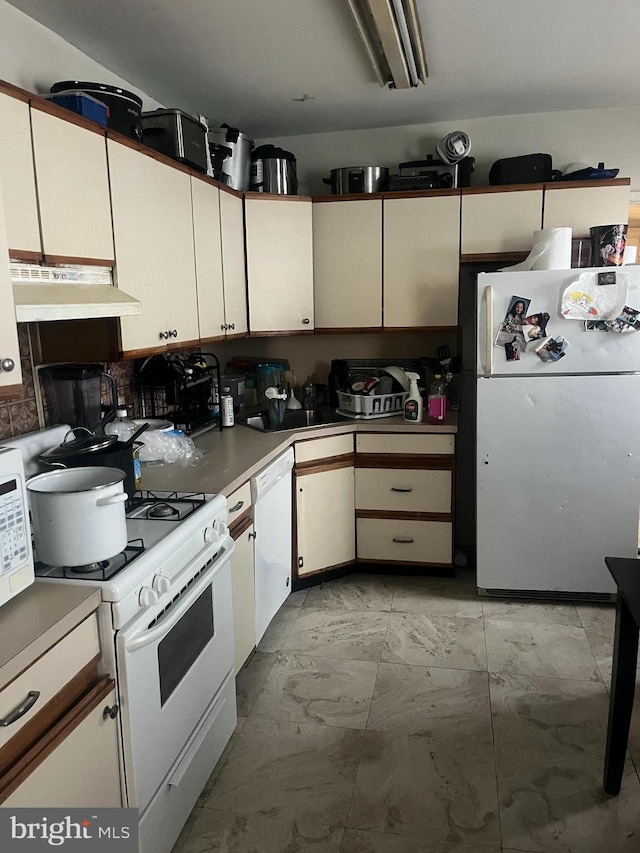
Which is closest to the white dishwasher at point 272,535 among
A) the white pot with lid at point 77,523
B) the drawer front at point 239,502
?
the drawer front at point 239,502

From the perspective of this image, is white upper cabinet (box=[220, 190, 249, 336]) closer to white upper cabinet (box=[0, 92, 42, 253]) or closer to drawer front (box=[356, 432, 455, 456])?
drawer front (box=[356, 432, 455, 456])

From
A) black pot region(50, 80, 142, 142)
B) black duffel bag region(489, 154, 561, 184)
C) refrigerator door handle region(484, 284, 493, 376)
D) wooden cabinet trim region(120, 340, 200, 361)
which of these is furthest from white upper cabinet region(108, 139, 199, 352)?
black duffel bag region(489, 154, 561, 184)

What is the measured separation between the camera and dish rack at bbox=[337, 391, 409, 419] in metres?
3.47

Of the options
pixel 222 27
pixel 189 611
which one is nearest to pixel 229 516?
pixel 189 611

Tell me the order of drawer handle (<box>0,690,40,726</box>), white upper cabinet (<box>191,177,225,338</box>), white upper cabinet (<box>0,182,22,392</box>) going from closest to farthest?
1. drawer handle (<box>0,690,40,726</box>)
2. white upper cabinet (<box>0,182,22,392</box>)
3. white upper cabinet (<box>191,177,225,338</box>)

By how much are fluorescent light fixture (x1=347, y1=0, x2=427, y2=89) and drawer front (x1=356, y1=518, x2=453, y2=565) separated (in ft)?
7.17

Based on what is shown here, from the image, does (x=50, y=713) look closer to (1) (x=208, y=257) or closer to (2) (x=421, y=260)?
(1) (x=208, y=257)

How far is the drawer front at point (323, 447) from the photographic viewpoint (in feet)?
10.5

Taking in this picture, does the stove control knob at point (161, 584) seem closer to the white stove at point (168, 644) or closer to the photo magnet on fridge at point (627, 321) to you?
the white stove at point (168, 644)

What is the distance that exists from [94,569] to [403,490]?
2.12 metres

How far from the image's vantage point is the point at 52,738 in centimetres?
126

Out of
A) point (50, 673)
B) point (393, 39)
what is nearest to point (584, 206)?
point (393, 39)

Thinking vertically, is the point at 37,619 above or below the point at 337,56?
below

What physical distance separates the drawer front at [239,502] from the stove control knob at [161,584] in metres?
0.65
